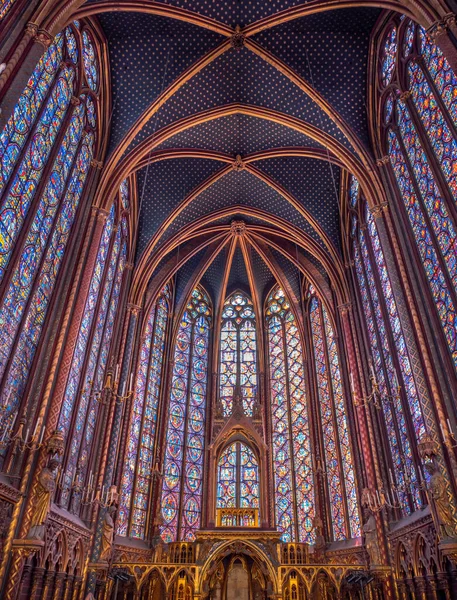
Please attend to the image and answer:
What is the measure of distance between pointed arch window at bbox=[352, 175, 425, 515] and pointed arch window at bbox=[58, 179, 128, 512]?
8050 millimetres

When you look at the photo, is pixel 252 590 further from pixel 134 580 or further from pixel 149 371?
pixel 149 371

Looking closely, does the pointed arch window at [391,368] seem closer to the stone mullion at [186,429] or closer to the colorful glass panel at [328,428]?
the colorful glass panel at [328,428]

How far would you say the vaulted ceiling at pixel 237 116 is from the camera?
48.7 ft

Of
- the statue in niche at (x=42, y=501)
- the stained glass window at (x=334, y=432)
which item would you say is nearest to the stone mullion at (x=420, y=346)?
the stained glass window at (x=334, y=432)

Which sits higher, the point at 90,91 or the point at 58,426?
the point at 90,91

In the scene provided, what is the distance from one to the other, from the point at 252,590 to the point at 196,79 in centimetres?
1634

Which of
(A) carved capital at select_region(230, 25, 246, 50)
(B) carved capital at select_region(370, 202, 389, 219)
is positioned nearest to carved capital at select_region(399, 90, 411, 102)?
(B) carved capital at select_region(370, 202, 389, 219)

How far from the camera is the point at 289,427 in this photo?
21.4 m

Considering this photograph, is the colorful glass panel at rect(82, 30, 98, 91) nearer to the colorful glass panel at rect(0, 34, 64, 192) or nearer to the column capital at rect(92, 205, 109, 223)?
the colorful glass panel at rect(0, 34, 64, 192)

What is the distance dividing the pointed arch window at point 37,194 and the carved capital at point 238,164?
20.8 feet

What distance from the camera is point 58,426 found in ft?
41.4

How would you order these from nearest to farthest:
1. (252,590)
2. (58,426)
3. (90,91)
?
(58,426), (90,91), (252,590)

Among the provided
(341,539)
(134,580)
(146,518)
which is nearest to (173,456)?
(146,518)

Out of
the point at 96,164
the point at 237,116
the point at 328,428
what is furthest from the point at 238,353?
the point at 96,164
